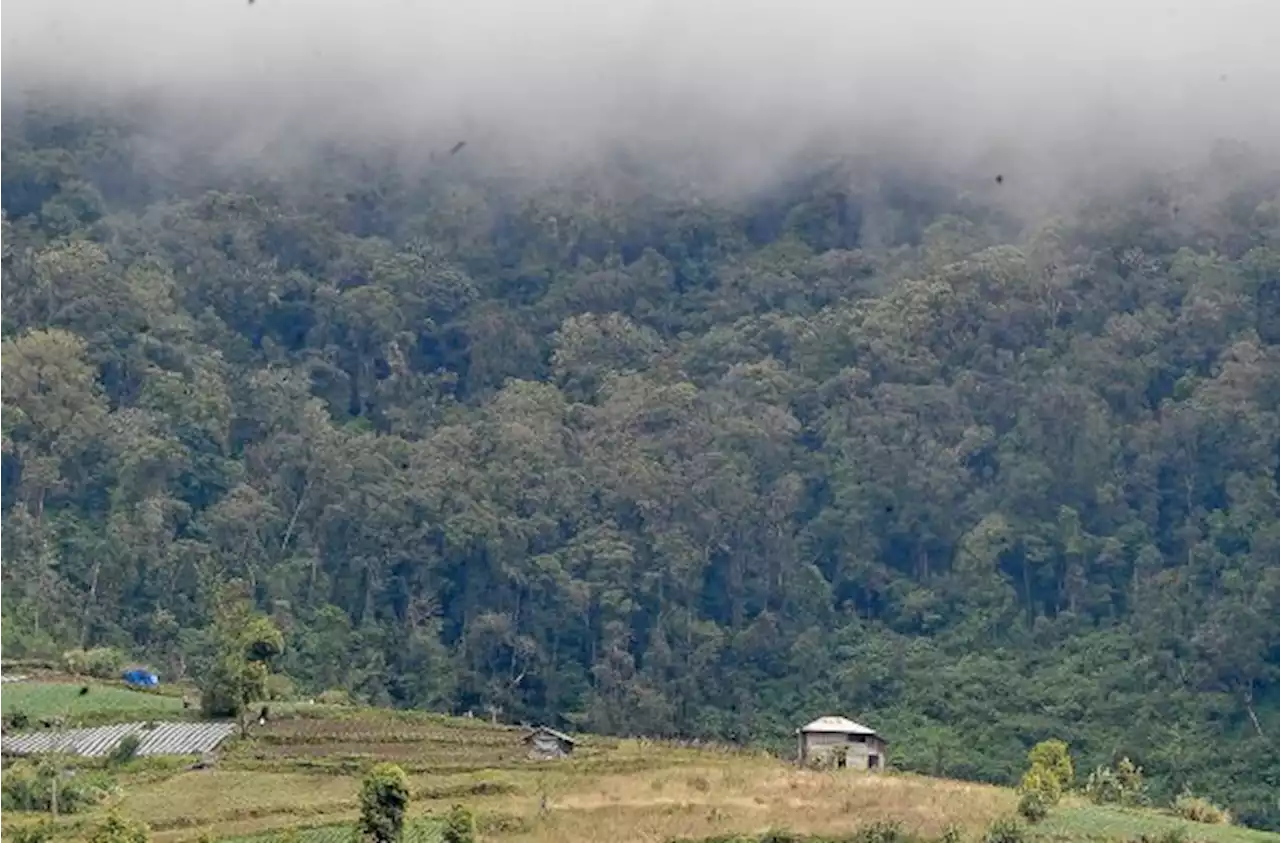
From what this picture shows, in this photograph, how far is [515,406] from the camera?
331 ft

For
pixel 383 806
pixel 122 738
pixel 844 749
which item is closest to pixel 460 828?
pixel 383 806

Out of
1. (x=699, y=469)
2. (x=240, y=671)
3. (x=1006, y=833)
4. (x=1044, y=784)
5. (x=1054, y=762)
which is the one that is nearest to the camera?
(x=1006, y=833)

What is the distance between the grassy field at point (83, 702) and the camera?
6862cm

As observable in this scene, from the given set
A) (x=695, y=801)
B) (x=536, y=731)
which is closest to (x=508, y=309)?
(x=536, y=731)

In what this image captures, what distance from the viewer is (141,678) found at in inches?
3073

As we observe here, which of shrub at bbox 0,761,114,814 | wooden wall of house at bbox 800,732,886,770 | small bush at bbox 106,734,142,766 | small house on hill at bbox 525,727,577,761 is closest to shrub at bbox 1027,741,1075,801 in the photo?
wooden wall of house at bbox 800,732,886,770

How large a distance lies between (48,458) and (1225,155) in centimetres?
4979

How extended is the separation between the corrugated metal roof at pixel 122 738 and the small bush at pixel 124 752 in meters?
0.43

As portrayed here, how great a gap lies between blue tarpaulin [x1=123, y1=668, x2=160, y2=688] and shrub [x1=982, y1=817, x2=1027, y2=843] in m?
33.9

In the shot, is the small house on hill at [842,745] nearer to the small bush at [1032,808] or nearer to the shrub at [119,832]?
the small bush at [1032,808]

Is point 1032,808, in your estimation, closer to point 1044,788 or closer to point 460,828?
point 1044,788

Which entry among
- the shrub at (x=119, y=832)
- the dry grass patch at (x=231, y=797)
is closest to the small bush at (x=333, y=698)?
the dry grass patch at (x=231, y=797)

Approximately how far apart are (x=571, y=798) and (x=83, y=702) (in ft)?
69.3

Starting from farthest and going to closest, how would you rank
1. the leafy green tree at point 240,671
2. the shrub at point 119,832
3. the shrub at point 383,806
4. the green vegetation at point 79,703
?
1. the green vegetation at point 79,703
2. the leafy green tree at point 240,671
3. the shrub at point 383,806
4. the shrub at point 119,832
